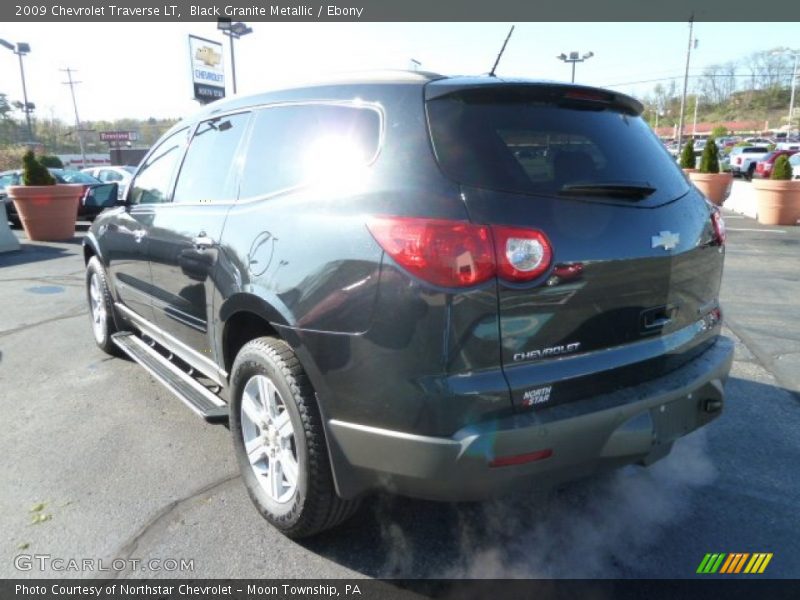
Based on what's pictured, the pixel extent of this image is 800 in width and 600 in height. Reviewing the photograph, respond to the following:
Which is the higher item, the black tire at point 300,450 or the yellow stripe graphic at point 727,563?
the black tire at point 300,450

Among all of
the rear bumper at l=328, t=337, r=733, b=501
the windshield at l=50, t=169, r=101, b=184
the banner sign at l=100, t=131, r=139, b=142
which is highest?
the banner sign at l=100, t=131, r=139, b=142

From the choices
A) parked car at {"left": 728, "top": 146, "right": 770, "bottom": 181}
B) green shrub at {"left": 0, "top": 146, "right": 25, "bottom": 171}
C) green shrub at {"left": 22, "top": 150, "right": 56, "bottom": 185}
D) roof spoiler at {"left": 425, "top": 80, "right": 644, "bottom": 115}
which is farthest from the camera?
green shrub at {"left": 0, "top": 146, "right": 25, "bottom": 171}

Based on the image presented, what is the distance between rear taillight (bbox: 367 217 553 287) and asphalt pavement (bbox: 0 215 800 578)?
126 centimetres

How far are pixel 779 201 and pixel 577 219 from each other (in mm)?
12476

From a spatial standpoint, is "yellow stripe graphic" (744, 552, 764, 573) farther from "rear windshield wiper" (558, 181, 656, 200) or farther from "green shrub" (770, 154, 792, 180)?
"green shrub" (770, 154, 792, 180)

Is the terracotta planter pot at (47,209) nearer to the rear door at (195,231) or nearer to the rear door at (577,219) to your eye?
the rear door at (195,231)

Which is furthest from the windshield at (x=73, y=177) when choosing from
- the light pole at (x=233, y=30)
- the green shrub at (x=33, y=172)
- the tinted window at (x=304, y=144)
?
the tinted window at (x=304, y=144)

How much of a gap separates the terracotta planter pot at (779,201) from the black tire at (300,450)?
42.1ft

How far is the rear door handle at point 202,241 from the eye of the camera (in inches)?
116

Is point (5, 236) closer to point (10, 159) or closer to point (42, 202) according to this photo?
point (42, 202)

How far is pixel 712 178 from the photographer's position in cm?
1496

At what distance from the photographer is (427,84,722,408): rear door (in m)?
2.00

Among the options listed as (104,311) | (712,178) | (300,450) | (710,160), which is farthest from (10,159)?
(300,450)
